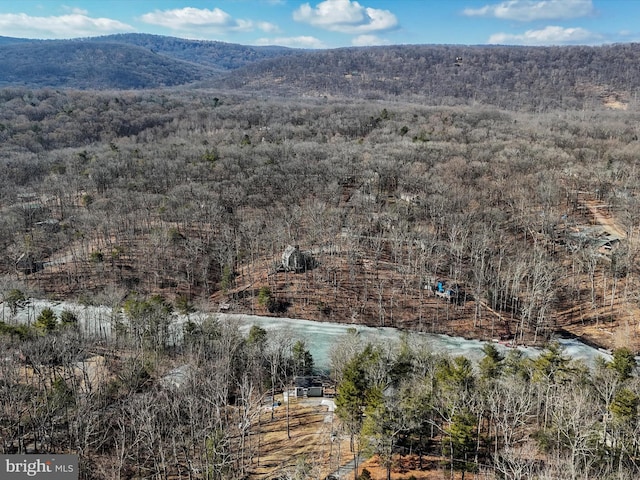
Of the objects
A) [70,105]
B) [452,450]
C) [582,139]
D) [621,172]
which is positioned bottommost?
[452,450]

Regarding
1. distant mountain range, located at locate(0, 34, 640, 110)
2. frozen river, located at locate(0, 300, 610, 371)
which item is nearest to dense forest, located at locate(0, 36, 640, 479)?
frozen river, located at locate(0, 300, 610, 371)

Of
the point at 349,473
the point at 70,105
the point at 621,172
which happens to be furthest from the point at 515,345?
the point at 70,105

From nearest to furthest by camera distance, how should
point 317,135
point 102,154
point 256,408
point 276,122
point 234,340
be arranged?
point 256,408
point 234,340
point 102,154
point 317,135
point 276,122

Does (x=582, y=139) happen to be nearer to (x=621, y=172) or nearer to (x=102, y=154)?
(x=621, y=172)

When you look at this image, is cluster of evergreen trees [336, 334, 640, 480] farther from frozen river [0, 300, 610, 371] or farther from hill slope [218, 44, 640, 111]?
hill slope [218, 44, 640, 111]

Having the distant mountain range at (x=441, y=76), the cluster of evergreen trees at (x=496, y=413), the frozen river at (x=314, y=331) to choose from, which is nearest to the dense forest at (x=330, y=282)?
the cluster of evergreen trees at (x=496, y=413)

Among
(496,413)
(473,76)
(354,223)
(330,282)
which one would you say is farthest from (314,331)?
(473,76)
